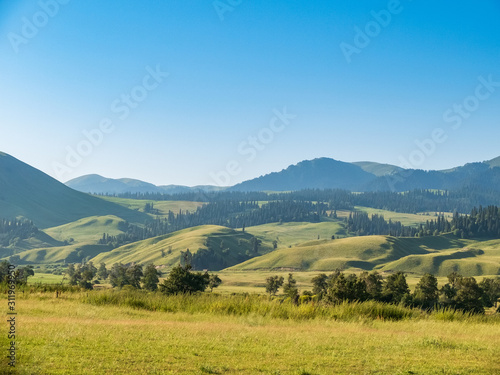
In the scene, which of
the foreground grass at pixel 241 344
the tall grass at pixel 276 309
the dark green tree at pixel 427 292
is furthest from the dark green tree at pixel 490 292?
the foreground grass at pixel 241 344

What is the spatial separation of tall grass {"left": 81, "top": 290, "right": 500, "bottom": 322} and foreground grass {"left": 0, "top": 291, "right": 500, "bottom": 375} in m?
0.72

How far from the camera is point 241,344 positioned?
16391 millimetres

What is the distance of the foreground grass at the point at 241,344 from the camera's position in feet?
43.1

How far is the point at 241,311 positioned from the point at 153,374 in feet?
44.0

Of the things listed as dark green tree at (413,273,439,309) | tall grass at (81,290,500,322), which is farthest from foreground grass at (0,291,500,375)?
dark green tree at (413,273,439,309)

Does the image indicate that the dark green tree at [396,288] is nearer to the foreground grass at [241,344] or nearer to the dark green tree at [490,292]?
the dark green tree at [490,292]

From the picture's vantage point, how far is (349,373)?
12836 millimetres

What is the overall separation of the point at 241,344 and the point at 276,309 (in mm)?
8470

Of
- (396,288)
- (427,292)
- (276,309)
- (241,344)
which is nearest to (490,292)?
(427,292)

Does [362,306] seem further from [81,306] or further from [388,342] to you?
[81,306]

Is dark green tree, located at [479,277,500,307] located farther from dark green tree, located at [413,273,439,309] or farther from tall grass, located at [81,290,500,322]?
tall grass, located at [81,290,500,322]

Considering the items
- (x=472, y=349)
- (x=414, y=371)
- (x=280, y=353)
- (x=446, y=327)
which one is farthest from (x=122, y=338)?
(x=446, y=327)

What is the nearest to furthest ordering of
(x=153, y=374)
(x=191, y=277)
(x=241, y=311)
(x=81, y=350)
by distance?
(x=153, y=374)
(x=81, y=350)
(x=241, y=311)
(x=191, y=277)

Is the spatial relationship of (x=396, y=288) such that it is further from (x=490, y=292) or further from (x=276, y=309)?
(x=276, y=309)
